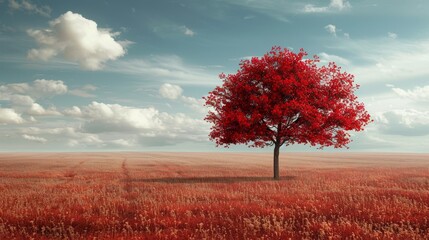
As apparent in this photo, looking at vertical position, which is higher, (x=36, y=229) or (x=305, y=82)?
(x=305, y=82)

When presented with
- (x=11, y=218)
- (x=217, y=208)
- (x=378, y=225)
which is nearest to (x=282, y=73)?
(x=217, y=208)

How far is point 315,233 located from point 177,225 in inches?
178

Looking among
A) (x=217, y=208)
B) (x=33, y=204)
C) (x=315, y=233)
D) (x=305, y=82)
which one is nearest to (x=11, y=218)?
(x=33, y=204)

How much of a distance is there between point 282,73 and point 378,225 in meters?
19.5

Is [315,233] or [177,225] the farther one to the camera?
[177,225]

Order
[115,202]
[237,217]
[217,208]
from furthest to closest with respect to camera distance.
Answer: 1. [115,202]
2. [217,208]
3. [237,217]

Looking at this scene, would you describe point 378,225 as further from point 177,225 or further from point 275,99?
point 275,99

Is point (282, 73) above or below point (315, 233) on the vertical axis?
above

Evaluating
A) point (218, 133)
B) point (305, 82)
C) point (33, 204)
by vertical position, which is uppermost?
point (305, 82)

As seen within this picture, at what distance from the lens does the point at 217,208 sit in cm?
1532

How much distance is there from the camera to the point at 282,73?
1191 inches

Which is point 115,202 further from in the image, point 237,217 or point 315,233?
point 315,233

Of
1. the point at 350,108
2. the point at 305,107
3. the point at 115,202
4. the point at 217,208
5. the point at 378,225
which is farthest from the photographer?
the point at 350,108

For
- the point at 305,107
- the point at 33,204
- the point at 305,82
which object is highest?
the point at 305,82
